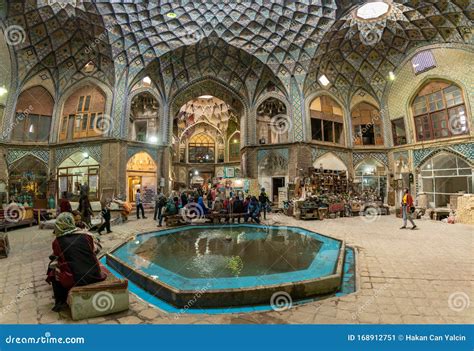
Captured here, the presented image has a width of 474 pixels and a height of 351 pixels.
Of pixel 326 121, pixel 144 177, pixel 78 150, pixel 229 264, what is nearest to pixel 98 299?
pixel 229 264

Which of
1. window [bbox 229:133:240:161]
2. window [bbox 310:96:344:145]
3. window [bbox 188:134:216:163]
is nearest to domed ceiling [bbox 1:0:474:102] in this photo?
window [bbox 310:96:344:145]

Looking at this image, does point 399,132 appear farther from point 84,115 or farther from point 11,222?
point 11,222

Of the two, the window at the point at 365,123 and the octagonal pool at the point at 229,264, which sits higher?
the window at the point at 365,123

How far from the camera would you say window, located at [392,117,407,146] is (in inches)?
683

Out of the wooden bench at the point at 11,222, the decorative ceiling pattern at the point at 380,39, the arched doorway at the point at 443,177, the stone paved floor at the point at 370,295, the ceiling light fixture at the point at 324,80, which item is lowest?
the stone paved floor at the point at 370,295

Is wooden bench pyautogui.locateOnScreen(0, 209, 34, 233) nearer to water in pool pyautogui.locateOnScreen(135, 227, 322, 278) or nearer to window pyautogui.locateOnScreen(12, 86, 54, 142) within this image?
water in pool pyautogui.locateOnScreen(135, 227, 322, 278)

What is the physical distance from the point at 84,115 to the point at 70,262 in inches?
630

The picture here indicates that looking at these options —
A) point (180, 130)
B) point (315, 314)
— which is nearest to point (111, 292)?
point (315, 314)

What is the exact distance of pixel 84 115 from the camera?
15.9 meters

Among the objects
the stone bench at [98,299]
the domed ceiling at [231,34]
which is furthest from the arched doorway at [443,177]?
the stone bench at [98,299]

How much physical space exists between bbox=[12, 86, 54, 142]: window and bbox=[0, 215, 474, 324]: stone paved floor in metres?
12.5

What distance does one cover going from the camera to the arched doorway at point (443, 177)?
1434 centimetres

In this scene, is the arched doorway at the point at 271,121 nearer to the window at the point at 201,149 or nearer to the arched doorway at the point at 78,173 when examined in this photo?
the window at the point at 201,149

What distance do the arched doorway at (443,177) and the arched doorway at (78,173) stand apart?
21.0 metres
